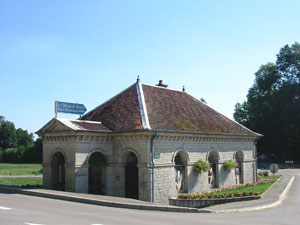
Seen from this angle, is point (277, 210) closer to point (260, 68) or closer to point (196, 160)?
point (196, 160)

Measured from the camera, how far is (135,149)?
1908cm

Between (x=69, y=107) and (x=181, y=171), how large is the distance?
7.97 meters

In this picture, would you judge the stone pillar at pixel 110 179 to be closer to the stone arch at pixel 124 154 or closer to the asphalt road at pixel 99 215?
the stone arch at pixel 124 154

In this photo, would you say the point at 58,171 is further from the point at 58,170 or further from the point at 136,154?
the point at 136,154

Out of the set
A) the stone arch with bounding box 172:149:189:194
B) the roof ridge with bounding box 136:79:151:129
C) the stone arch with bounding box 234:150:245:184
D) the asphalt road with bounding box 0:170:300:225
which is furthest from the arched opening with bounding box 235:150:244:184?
the asphalt road with bounding box 0:170:300:225

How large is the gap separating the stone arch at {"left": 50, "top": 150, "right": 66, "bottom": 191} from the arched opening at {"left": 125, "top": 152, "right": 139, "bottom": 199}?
3769 millimetres

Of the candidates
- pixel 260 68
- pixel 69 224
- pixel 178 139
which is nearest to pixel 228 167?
pixel 178 139

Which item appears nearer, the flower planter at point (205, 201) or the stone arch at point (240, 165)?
the flower planter at point (205, 201)

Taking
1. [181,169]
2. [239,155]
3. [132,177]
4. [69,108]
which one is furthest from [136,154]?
[239,155]

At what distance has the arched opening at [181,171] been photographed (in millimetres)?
20984

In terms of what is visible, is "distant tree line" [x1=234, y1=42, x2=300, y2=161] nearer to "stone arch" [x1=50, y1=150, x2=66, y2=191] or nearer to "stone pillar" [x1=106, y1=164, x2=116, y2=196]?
"stone pillar" [x1=106, y1=164, x2=116, y2=196]

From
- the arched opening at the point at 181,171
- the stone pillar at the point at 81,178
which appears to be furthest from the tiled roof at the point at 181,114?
the stone pillar at the point at 81,178

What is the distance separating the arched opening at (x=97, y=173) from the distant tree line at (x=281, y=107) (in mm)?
38559

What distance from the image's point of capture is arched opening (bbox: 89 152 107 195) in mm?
19391
